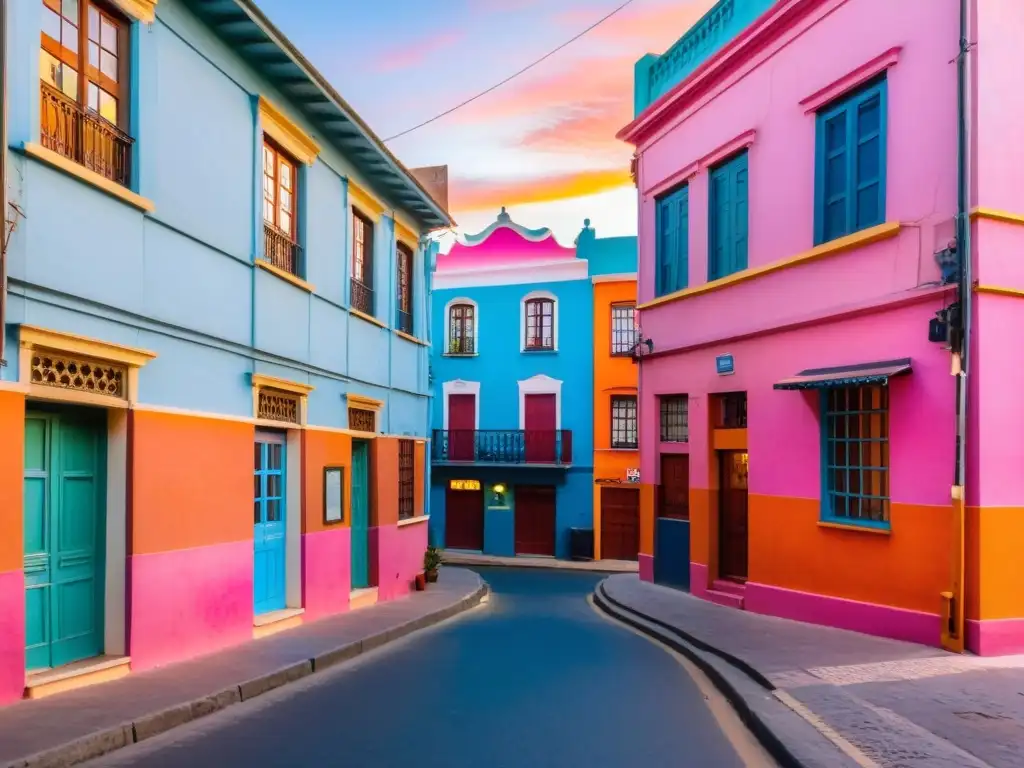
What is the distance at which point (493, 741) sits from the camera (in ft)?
22.1

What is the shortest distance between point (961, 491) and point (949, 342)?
154 cm

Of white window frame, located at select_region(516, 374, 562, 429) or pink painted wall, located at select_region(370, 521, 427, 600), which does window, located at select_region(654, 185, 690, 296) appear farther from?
white window frame, located at select_region(516, 374, 562, 429)

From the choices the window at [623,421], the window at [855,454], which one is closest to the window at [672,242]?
the window at [855,454]

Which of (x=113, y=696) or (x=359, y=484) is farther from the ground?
(x=359, y=484)

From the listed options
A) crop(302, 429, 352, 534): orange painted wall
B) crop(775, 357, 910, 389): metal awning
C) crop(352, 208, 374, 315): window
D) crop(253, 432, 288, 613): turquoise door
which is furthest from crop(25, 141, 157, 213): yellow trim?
crop(775, 357, 910, 389): metal awning

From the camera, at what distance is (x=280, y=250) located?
12.3 metres

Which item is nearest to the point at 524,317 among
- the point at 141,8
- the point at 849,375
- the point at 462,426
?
the point at 462,426

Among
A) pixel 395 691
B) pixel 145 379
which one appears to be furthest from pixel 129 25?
pixel 395 691

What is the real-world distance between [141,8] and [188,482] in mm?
4525

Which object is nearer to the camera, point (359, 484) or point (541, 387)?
point (359, 484)

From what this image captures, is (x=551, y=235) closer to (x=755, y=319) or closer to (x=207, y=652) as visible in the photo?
(x=755, y=319)

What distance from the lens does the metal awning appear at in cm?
1070

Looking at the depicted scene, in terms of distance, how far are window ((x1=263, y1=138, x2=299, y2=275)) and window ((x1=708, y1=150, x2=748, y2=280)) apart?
Result: 21.9ft

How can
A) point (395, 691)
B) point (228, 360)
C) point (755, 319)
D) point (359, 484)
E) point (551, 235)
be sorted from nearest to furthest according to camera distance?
point (395, 691)
point (228, 360)
point (755, 319)
point (359, 484)
point (551, 235)
